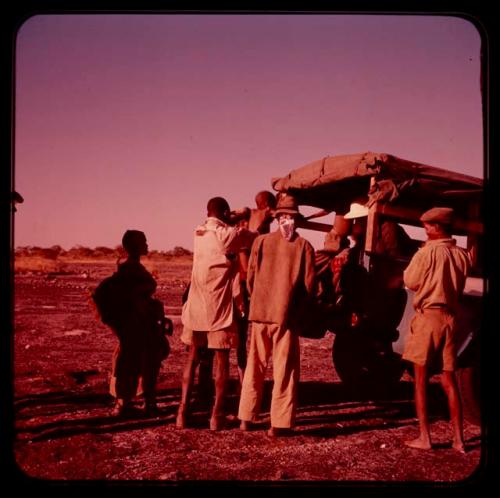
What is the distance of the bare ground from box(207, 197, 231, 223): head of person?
2.10 meters

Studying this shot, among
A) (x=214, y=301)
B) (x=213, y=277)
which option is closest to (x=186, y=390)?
(x=214, y=301)

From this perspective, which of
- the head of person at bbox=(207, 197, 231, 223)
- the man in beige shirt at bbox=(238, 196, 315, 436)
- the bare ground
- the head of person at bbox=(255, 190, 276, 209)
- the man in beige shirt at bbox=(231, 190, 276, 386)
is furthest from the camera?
the head of person at bbox=(255, 190, 276, 209)

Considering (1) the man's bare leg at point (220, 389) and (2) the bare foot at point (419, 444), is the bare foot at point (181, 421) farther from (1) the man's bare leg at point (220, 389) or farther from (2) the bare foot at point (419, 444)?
(2) the bare foot at point (419, 444)

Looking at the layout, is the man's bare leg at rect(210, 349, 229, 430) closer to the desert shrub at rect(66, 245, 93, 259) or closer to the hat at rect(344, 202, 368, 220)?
the hat at rect(344, 202, 368, 220)

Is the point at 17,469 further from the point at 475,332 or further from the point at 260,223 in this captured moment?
the point at 475,332

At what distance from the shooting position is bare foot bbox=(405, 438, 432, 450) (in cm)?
547

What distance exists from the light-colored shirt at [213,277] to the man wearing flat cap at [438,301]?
172 cm

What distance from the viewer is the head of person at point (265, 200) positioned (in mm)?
6906

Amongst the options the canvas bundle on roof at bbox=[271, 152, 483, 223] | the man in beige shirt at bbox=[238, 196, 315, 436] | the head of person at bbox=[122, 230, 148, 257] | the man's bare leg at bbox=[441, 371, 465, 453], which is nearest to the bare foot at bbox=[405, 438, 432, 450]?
the man's bare leg at bbox=[441, 371, 465, 453]

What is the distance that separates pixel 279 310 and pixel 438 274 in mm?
1458

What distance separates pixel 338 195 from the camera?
25.9ft

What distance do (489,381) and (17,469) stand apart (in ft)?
12.0

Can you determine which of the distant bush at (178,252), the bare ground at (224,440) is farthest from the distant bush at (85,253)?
the bare ground at (224,440)

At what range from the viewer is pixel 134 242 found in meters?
6.25
